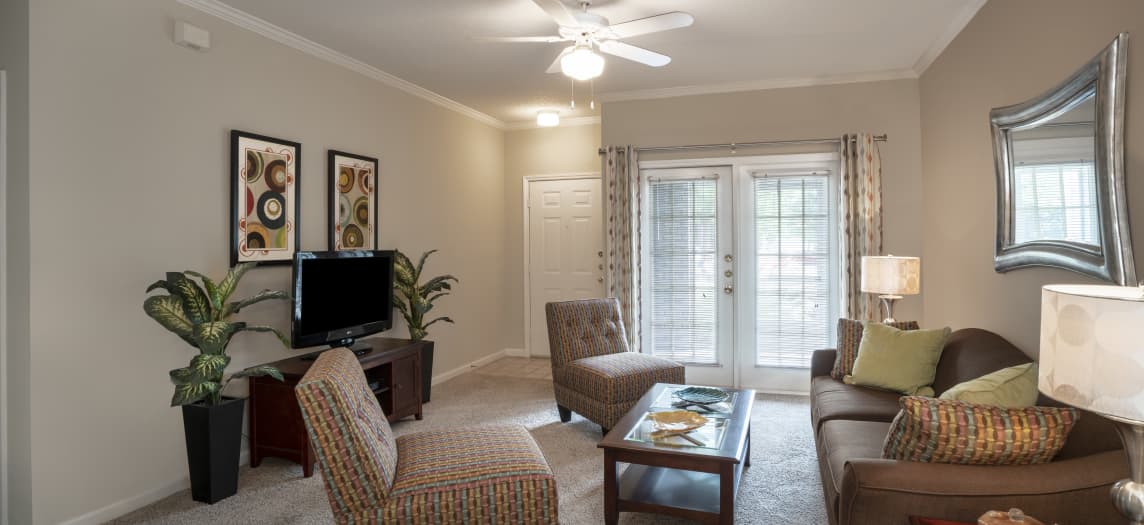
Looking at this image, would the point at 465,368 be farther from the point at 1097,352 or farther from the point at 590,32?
the point at 1097,352

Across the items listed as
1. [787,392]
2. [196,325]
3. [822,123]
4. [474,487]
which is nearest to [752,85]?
[822,123]

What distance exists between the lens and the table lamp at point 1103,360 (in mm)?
1298

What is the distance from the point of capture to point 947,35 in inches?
158

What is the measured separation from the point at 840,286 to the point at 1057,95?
103 inches

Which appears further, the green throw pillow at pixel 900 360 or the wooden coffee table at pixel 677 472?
the green throw pillow at pixel 900 360

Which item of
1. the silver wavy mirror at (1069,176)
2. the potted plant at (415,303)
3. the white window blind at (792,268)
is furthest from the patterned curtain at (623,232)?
the silver wavy mirror at (1069,176)

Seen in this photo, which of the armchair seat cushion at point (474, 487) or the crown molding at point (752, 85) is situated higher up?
the crown molding at point (752, 85)

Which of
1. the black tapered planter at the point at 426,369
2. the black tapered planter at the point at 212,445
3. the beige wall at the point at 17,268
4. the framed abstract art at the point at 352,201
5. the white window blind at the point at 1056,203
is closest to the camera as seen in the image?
the white window blind at the point at 1056,203

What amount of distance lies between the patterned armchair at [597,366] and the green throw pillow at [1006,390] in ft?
6.50

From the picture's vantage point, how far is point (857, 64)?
15.5ft

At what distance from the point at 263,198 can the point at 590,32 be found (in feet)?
7.12

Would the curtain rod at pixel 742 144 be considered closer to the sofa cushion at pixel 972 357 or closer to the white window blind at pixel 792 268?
the white window blind at pixel 792 268

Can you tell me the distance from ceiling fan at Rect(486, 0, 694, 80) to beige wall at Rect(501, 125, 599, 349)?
297 cm

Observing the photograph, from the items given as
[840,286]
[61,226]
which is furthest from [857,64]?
[61,226]
